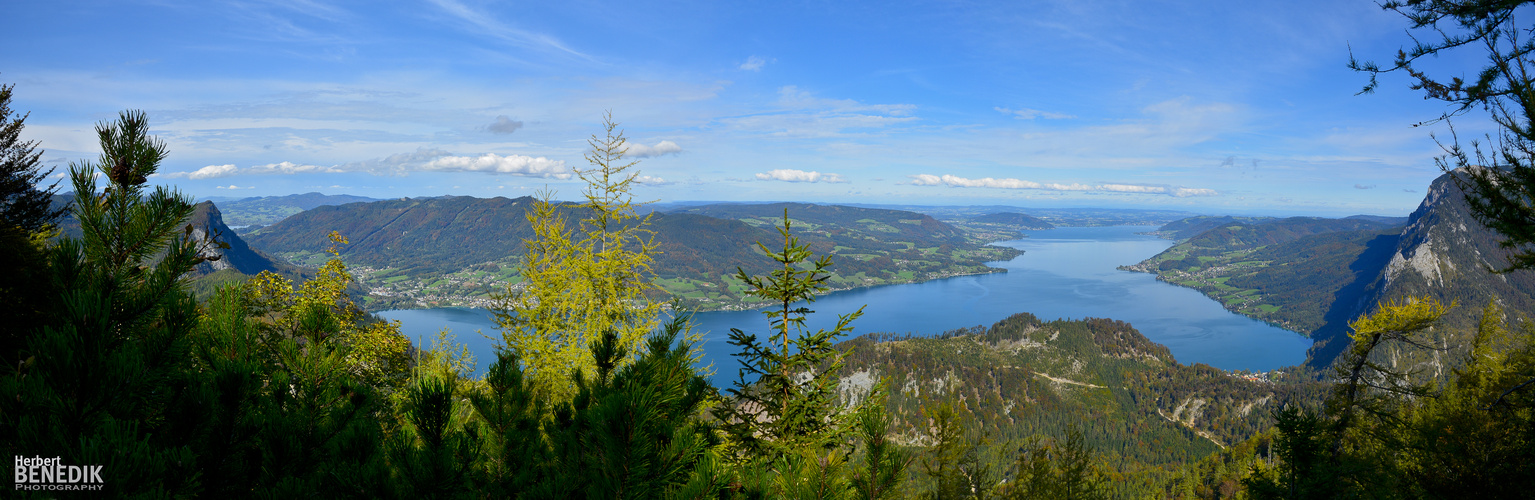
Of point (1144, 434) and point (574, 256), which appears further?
point (1144, 434)

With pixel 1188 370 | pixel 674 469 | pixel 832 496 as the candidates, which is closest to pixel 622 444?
pixel 674 469

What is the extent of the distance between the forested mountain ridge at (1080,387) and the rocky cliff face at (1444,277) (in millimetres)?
46893

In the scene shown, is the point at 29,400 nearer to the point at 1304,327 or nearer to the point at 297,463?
the point at 297,463

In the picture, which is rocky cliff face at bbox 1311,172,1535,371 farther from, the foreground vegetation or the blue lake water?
the foreground vegetation

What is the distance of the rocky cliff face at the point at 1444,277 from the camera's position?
14688 centimetres

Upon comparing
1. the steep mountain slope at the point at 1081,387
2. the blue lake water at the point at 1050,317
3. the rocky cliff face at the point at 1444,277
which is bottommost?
the steep mountain slope at the point at 1081,387

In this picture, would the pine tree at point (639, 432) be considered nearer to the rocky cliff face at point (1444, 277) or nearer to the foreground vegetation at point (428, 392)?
the foreground vegetation at point (428, 392)

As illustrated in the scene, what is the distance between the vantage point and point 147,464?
61.7 inches

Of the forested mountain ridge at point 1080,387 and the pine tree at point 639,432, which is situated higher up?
the pine tree at point 639,432

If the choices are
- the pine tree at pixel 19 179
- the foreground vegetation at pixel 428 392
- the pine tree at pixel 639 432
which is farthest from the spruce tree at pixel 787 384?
the pine tree at pixel 19 179

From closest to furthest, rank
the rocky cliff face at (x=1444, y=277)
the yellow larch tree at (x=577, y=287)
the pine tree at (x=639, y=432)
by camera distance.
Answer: the pine tree at (x=639, y=432), the yellow larch tree at (x=577, y=287), the rocky cliff face at (x=1444, y=277)

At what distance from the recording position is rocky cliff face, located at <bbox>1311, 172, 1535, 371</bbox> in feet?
482

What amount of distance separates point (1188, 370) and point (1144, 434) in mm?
21941

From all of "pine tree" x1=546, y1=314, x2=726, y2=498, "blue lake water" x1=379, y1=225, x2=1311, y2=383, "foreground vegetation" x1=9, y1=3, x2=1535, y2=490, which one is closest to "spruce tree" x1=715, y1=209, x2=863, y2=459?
"foreground vegetation" x1=9, y1=3, x2=1535, y2=490
